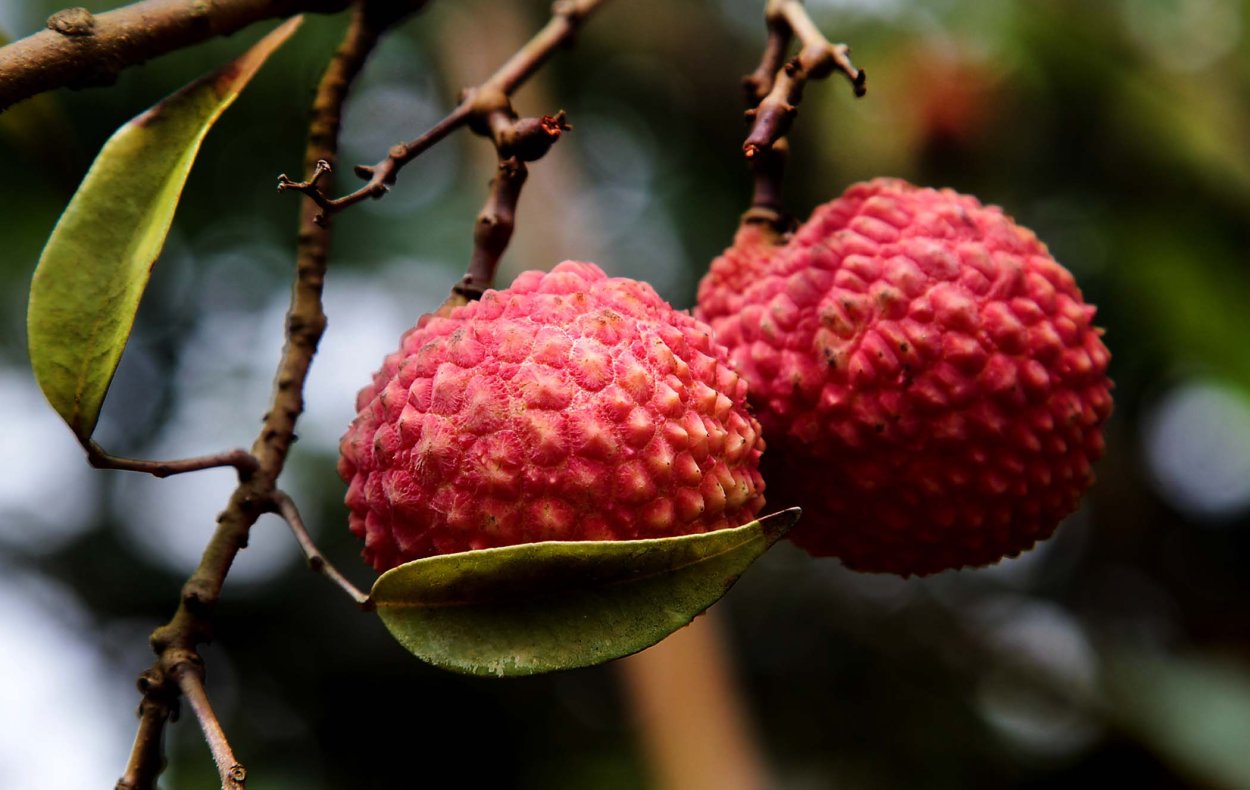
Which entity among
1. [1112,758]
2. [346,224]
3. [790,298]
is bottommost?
[1112,758]

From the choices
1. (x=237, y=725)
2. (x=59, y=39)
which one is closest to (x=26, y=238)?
(x=237, y=725)

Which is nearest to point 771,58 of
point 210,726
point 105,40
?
point 105,40

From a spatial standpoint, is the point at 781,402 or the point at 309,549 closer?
the point at 309,549

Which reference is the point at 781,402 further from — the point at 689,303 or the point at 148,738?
the point at 689,303

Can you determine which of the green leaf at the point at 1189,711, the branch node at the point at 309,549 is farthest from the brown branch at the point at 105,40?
the green leaf at the point at 1189,711

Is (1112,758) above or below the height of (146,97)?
below

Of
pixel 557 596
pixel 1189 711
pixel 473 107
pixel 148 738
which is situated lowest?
pixel 1189 711

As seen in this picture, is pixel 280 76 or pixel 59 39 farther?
pixel 280 76

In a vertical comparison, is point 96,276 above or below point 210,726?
above

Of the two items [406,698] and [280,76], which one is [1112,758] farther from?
[280,76]
